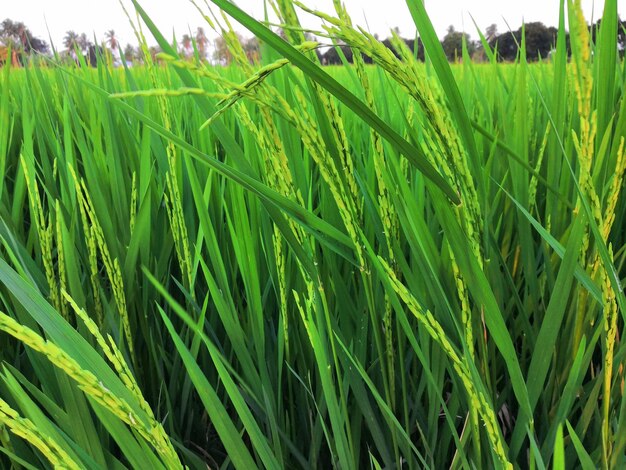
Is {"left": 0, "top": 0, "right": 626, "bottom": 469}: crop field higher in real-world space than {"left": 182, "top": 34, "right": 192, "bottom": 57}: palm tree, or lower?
lower

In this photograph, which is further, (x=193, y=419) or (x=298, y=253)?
(x=193, y=419)

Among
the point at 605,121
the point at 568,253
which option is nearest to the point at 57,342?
the point at 568,253

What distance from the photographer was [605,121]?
0.50 m

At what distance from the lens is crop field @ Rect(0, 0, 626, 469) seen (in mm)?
304

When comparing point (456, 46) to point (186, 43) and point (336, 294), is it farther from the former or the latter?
point (336, 294)

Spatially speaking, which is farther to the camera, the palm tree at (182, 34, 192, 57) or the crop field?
the palm tree at (182, 34, 192, 57)

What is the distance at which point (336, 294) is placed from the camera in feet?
1.59

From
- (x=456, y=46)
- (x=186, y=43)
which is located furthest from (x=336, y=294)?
(x=456, y=46)

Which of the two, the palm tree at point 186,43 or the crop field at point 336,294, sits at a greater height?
the palm tree at point 186,43

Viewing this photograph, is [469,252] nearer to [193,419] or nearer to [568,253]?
[568,253]

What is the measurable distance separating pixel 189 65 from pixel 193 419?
0.48m

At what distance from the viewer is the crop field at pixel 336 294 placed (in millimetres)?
304

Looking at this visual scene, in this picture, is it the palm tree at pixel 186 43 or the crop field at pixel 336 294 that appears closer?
the crop field at pixel 336 294

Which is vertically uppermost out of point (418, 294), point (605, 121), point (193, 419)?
point (605, 121)
